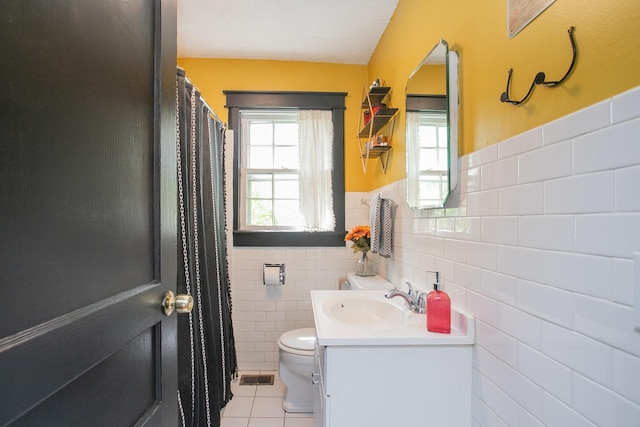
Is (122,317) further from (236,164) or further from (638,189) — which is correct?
(236,164)

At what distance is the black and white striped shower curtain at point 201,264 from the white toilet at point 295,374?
393mm

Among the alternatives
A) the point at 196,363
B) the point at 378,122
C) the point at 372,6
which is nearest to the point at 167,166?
the point at 196,363

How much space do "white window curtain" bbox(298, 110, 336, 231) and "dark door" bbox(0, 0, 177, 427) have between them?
1.73 metres

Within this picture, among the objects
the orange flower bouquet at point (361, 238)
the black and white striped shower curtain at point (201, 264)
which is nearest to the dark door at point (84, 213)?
the black and white striped shower curtain at point (201, 264)

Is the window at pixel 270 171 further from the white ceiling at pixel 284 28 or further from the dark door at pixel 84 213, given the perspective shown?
the dark door at pixel 84 213

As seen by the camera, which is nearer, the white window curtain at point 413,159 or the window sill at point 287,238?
the white window curtain at point 413,159

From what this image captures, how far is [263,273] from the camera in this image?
2570mm

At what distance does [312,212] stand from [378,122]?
0.89 metres

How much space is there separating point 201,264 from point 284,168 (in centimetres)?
122

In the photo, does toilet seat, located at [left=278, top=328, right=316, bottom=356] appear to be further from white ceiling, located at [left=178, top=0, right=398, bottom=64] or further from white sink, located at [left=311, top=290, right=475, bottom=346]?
white ceiling, located at [left=178, top=0, right=398, bottom=64]

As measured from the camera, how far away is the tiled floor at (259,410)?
6.40ft

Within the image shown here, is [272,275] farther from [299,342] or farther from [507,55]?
[507,55]

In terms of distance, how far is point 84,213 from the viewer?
58cm

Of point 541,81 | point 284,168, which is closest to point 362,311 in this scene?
point 541,81
